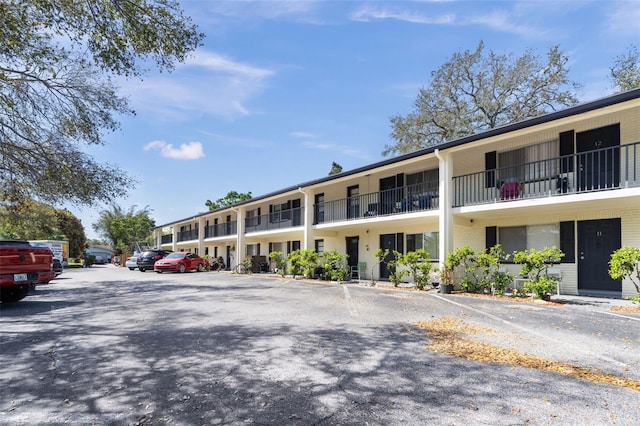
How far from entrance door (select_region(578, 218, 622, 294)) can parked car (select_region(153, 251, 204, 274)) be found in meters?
23.6

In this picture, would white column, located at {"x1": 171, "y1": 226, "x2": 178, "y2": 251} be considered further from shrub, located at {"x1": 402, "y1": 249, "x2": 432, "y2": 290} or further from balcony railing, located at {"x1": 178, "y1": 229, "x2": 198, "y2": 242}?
shrub, located at {"x1": 402, "y1": 249, "x2": 432, "y2": 290}

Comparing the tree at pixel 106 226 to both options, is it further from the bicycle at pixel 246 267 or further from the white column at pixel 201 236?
the bicycle at pixel 246 267

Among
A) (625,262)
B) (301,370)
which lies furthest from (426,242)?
(301,370)

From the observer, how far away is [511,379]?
4.14 metres

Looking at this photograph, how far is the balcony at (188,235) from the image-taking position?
3870 cm

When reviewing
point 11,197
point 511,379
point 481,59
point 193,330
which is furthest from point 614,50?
point 11,197

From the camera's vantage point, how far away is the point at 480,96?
88.5 ft

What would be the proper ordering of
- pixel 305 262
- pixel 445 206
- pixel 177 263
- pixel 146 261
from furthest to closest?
1. pixel 146 261
2. pixel 177 263
3. pixel 305 262
4. pixel 445 206

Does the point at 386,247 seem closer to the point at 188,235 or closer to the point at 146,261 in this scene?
the point at 146,261

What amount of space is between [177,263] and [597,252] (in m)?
24.1

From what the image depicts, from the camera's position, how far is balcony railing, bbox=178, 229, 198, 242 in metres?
38.7

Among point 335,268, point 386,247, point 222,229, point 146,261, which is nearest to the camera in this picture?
point 335,268

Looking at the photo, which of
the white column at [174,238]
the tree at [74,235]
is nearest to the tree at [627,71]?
the white column at [174,238]

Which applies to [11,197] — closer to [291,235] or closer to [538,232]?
[291,235]
